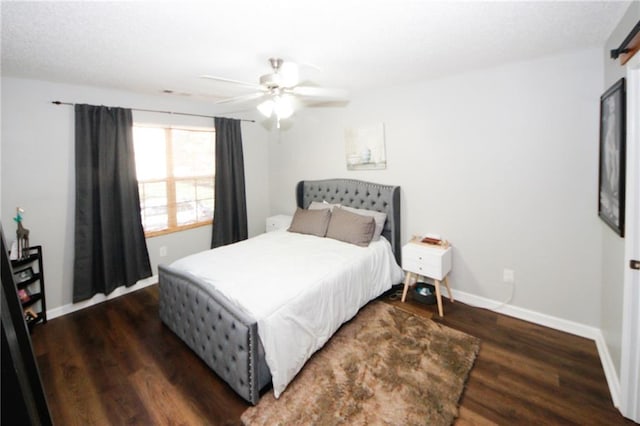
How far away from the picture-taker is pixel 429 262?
285 cm

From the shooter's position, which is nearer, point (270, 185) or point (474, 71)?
point (474, 71)

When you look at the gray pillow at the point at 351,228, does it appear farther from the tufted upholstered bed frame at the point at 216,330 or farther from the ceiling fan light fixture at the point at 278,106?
the tufted upholstered bed frame at the point at 216,330

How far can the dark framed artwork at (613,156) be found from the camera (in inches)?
66.7

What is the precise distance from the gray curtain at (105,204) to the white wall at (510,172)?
2.86 metres

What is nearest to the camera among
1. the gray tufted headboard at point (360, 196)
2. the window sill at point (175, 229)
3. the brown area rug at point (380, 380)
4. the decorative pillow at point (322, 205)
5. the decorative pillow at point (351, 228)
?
the brown area rug at point (380, 380)

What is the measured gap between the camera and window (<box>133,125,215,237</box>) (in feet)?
11.8

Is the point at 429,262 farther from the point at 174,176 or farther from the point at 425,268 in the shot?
the point at 174,176

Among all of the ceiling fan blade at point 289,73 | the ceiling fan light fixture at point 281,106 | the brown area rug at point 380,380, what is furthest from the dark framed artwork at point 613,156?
the ceiling fan light fixture at point 281,106

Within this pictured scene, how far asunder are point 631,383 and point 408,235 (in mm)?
2031

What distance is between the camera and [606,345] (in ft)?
7.05

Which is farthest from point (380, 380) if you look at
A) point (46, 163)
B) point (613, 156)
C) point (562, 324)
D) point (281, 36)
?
point (46, 163)

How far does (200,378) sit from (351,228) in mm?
1953

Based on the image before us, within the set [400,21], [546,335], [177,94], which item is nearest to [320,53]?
[400,21]

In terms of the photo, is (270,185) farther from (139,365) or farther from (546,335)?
(546,335)
